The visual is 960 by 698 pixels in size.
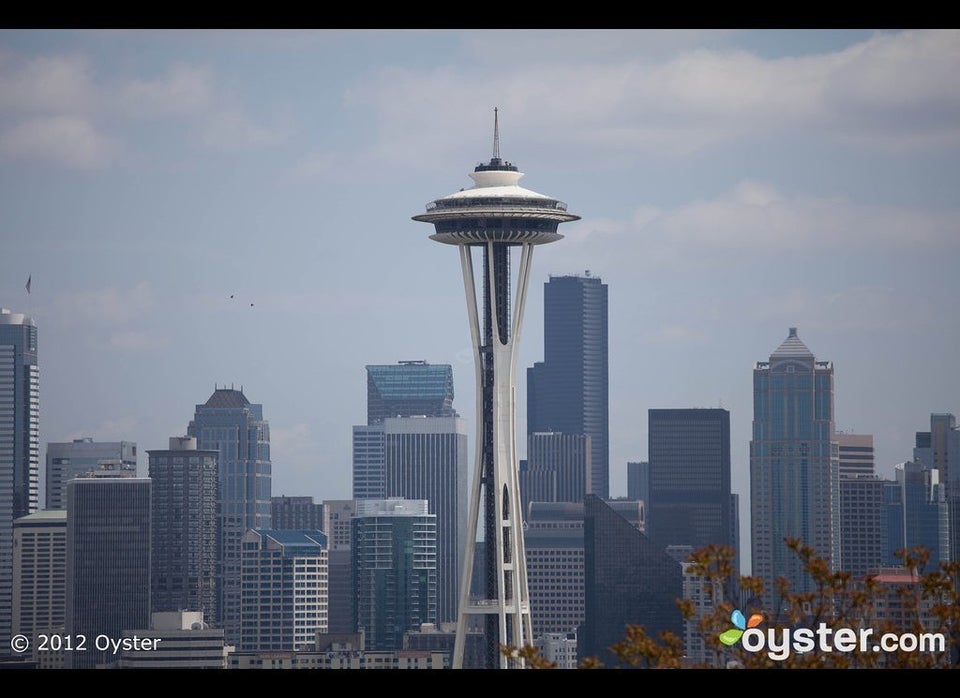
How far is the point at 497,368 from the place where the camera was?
438ft

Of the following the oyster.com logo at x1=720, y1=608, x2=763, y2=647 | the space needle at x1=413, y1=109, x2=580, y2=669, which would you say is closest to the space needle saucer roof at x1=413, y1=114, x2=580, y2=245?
the space needle at x1=413, y1=109, x2=580, y2=669

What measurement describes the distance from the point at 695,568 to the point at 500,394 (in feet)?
308

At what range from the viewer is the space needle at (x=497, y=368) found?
133m

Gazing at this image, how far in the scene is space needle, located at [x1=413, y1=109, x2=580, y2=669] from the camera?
133000mm

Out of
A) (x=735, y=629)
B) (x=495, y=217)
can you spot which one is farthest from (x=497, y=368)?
(x=735, y=629)

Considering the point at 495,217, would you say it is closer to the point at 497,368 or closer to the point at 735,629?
the point at 497,368

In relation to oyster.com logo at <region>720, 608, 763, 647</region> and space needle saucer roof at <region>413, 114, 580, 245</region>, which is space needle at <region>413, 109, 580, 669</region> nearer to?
space needle saucer roof at <region>413, 114, 580, 245</region>

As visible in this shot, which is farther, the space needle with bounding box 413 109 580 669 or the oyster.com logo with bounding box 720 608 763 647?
the space needle with bounding box 413 109 580 669

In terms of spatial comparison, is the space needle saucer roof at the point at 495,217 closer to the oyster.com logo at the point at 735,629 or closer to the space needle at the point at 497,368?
the space needle at the point at 497,368
